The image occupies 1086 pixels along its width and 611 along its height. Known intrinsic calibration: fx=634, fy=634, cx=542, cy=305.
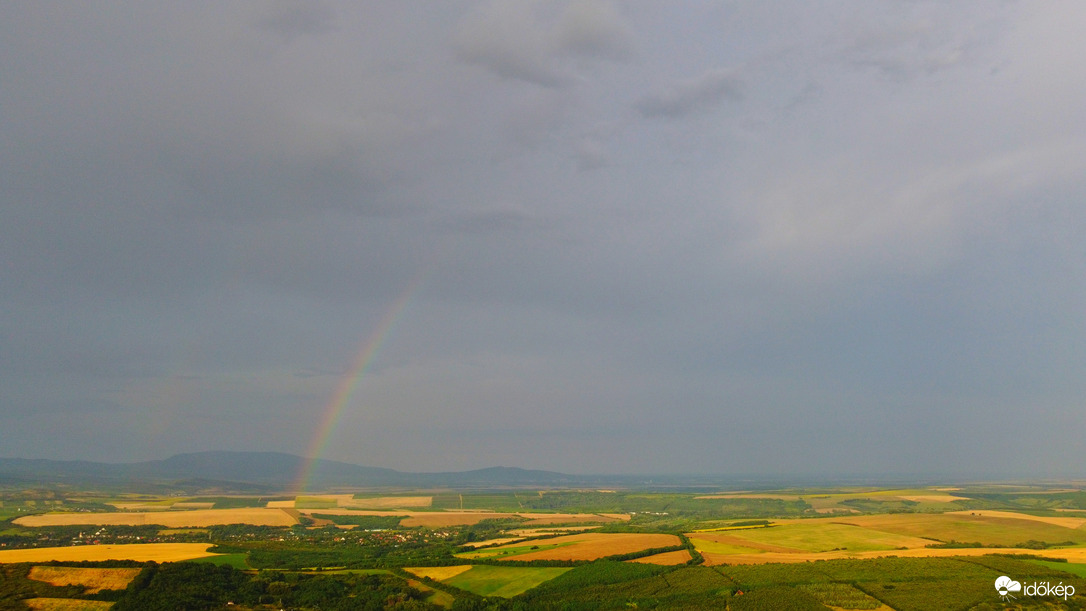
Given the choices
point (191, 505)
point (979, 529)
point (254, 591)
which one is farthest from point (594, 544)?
point (191, 505)

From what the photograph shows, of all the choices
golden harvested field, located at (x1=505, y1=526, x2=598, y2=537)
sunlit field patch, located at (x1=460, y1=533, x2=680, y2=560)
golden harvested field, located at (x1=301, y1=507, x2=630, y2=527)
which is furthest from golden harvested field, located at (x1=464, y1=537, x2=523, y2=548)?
golden harvested field, located at (x1=301, y1=507, x2=630, y2=527)

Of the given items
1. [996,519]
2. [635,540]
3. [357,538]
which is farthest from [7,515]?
[996,519]

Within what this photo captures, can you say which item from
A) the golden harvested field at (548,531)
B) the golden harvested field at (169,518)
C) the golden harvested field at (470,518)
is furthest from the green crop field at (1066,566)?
the golden harvested field at (169,518)

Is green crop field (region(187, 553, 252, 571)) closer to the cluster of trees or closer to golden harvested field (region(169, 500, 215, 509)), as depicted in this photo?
the cluster of trees

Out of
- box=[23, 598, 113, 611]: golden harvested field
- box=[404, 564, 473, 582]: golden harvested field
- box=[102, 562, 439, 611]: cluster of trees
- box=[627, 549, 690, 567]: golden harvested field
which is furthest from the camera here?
box=[627, 549, 690, 567]: golden harvested field

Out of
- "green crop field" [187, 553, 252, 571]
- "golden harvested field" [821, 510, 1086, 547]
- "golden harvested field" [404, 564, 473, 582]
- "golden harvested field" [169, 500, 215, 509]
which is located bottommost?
"golden harvested field" [169, 500, 215, 509]

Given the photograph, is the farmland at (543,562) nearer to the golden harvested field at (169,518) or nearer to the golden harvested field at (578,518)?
the golden harvested field at (169,518)
